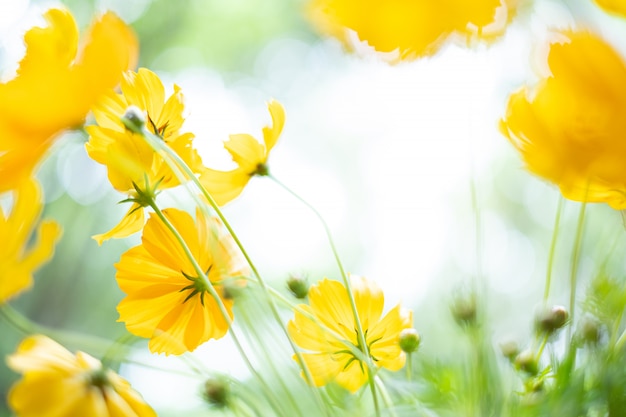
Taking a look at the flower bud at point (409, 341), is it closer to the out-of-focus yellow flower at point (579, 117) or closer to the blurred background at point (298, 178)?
the out-of-focus yellow flower at point (579, 117)

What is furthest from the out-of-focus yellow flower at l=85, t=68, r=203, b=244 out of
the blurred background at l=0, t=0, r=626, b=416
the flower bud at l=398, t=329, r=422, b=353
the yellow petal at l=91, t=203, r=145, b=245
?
the blurred background at l=0, t=0, r=626, b=416

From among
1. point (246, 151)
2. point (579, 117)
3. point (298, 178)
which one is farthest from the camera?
point (298, 178)

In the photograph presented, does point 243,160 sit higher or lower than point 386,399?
higher

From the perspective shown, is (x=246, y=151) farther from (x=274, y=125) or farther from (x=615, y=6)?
(x=615, y=6)

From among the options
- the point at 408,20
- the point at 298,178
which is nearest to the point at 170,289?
the point at 408,20

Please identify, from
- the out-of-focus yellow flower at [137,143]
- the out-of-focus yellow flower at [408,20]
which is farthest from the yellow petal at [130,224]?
the out-of-focus yellow flower at [408,20]

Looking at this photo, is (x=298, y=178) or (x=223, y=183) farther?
(x=298, y=178)
